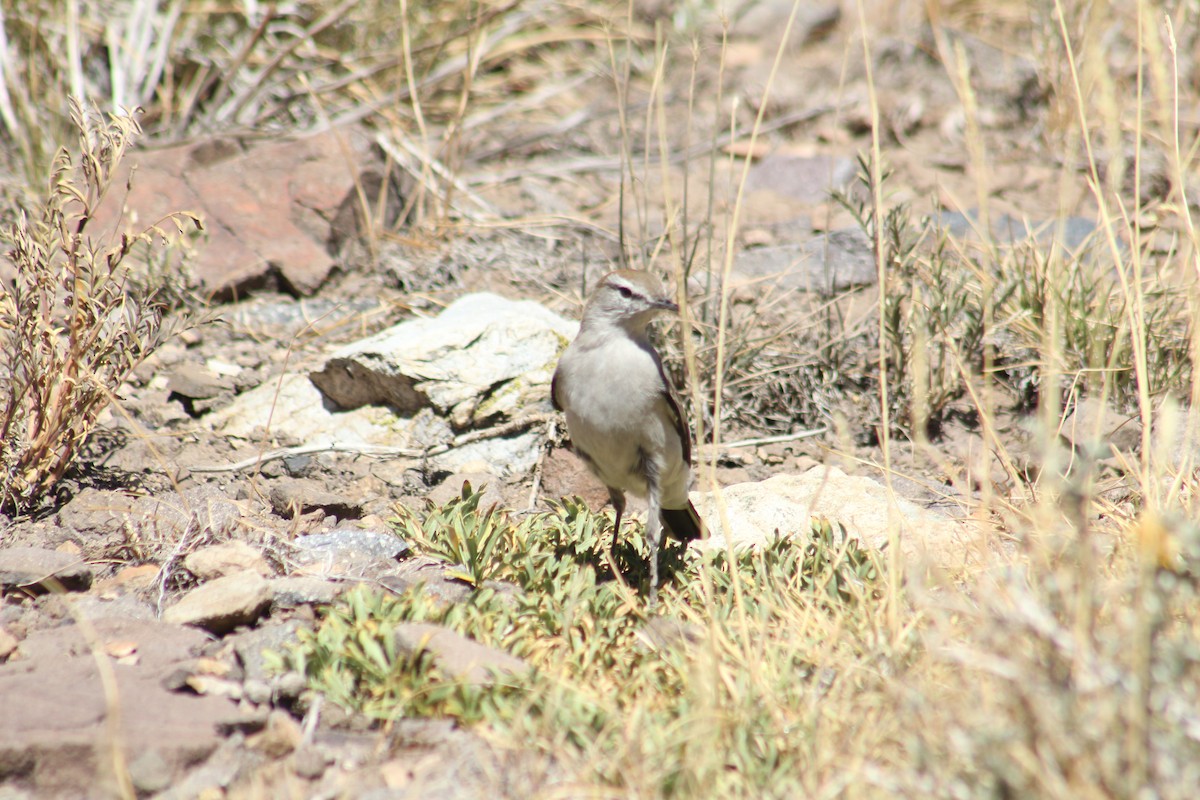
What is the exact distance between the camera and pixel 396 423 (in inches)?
232

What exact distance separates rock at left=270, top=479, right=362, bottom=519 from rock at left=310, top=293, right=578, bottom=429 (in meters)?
0.89

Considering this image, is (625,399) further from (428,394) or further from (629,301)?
(428,394)

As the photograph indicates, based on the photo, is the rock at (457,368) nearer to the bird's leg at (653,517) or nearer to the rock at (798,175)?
the bird's leg at (653,517)

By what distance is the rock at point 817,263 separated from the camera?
6.82 meters

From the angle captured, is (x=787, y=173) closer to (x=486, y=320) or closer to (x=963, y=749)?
(x=486, y=320)

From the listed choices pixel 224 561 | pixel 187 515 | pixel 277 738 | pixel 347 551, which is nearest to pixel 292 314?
pixel 187 515

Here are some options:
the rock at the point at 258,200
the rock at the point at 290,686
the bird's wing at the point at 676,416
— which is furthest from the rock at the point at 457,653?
the rock at the point at 258,200

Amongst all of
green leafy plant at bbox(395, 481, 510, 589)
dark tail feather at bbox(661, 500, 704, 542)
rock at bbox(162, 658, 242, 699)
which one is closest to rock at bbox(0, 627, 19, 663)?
rock at bbox(162, 658, 242, 699)

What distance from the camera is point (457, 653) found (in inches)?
139

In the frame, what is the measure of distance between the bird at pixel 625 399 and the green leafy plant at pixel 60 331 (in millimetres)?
1753

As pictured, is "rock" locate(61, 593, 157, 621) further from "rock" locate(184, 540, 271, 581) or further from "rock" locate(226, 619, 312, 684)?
"rock" locate(226, 619, 312, 684)

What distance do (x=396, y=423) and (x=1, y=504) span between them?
1.95m

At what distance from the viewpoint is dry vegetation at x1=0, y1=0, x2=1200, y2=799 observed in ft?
8.91

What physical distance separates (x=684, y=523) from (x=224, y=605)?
233 centimetres
